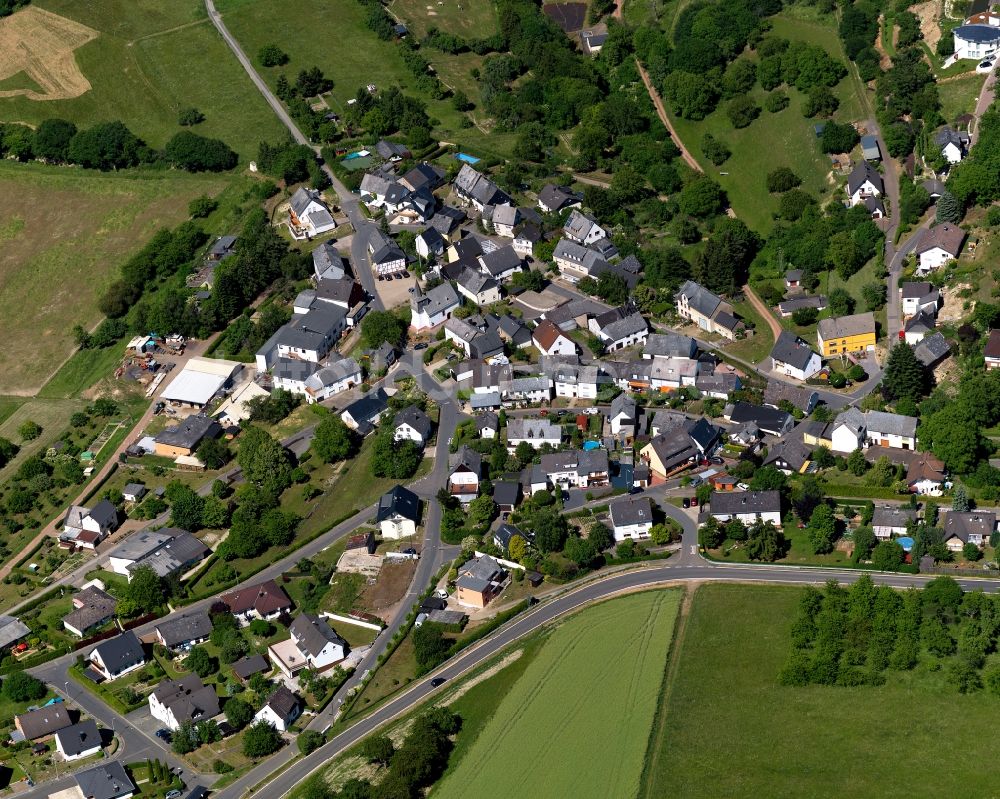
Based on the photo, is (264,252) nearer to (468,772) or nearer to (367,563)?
(367,563)

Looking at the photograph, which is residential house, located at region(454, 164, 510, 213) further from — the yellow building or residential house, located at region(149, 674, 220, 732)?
residential house, located at region(149, 674, 220, 732)

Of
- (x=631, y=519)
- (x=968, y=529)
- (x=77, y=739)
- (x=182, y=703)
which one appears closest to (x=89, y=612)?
(x=77, y=739)

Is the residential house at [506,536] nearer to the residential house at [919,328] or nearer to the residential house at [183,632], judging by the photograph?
the residential house at [183,632]

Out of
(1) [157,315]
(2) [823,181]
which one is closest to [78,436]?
(1) [157,315]

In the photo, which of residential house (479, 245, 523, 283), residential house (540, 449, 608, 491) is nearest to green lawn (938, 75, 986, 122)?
residential house (479, 245, 523, 283)

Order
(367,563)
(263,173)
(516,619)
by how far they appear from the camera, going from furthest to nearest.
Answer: (263,173)
(367,563)
(516,619)

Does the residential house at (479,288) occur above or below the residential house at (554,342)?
above

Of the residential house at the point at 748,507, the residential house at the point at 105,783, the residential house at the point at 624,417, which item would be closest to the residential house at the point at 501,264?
the residential house at the point at 624,417

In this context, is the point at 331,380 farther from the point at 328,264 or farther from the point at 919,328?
the point at 919,328
